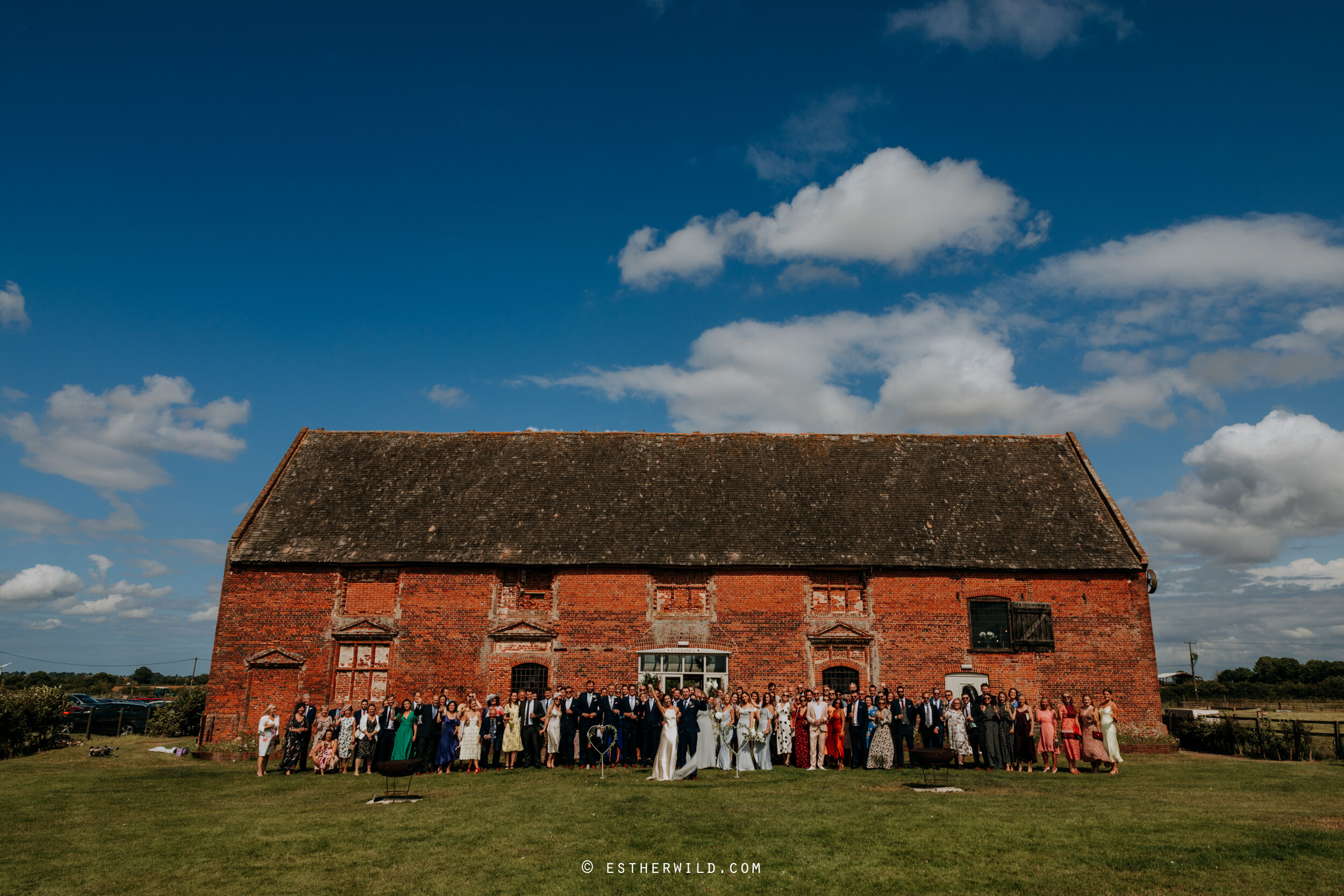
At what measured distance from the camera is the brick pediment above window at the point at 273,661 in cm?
2300

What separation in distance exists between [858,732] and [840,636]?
5.59m

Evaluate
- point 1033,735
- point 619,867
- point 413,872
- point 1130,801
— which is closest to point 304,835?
point 413,872

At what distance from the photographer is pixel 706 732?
16438 mm

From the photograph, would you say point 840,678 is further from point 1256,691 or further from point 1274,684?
point 1274,684

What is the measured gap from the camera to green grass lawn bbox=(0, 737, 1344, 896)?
851 cm

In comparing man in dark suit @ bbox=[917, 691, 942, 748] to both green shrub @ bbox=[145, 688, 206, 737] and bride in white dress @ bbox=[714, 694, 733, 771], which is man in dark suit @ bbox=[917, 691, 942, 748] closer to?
bride in white dress @ bbox=[714, 694, 733, 771]

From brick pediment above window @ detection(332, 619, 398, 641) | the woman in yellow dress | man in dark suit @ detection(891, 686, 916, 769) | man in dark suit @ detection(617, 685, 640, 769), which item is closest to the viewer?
man in dark suit @ detection(891, 686, 916, 769)

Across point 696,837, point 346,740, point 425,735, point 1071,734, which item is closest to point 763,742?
point 1071,734

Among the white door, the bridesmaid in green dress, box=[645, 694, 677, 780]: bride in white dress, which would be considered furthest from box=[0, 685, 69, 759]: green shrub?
the white door

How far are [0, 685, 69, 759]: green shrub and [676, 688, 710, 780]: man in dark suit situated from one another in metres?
19.6

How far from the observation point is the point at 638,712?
58.7 feet

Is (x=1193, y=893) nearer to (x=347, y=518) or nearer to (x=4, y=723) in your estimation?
(x=347, y=518)

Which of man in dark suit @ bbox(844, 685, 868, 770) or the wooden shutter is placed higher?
the wooden shutter

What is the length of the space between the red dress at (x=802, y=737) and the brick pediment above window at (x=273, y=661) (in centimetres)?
1488
